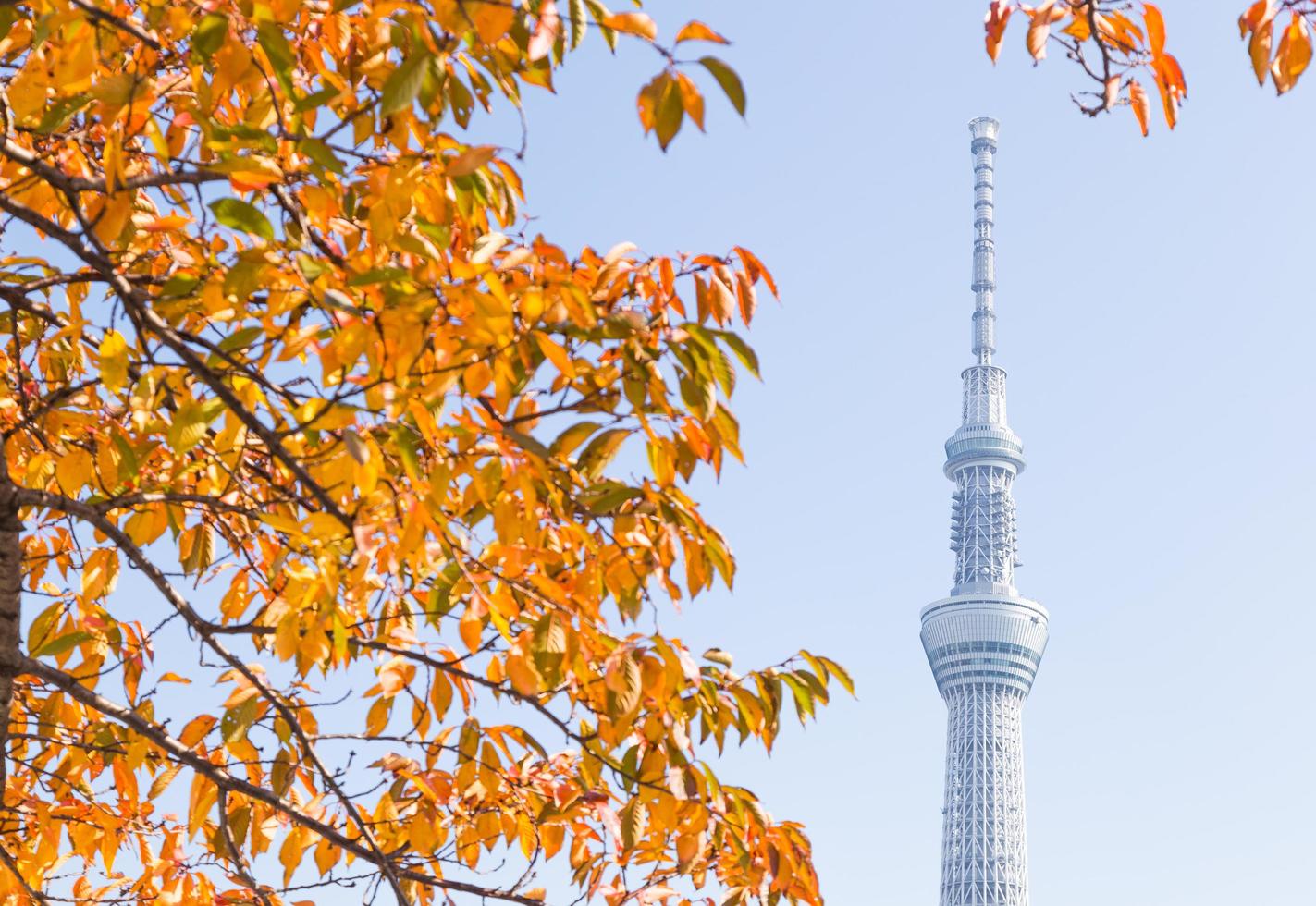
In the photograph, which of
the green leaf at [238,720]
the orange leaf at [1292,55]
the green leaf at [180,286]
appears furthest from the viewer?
the green leaf at [238,720]

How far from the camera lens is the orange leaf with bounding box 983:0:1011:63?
15.8ft

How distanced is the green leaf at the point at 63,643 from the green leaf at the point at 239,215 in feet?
5.81

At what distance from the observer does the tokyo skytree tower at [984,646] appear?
387ft

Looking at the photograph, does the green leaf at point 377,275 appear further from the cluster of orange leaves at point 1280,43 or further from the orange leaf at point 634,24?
the cluster of orange leaves at point 1280,43

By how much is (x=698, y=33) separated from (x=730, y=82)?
143 millimetres

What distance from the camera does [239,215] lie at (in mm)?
3771

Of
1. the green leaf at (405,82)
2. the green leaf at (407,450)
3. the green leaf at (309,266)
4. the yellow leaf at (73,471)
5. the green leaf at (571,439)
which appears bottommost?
the green leaf at (407,450)

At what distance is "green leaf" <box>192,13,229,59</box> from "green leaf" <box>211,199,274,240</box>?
14.2 inches

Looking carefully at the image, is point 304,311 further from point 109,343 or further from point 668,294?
point 668,294

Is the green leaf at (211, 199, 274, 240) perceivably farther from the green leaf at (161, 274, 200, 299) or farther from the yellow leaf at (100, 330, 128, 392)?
the yellow leaf at (100, 330, 128, 392)

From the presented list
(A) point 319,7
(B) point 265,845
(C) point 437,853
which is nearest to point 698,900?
(C) point 437,853

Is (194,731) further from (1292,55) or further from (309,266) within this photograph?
(1292,55)

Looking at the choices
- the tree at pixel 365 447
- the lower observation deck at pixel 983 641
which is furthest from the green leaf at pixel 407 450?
the lower observation deck at pixel 983 641

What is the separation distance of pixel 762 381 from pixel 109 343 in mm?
1654
